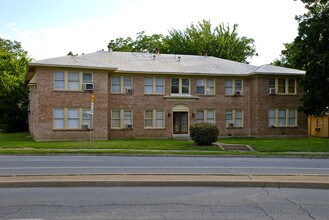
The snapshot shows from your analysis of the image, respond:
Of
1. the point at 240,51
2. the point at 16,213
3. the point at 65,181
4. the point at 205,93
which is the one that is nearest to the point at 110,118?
the point at 205,93

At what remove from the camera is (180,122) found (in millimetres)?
33406

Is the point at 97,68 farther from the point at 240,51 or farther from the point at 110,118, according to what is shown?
the point at 240,51

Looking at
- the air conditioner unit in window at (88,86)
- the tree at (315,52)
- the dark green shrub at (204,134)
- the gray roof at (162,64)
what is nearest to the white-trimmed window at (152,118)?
the gray roof at (162,64)

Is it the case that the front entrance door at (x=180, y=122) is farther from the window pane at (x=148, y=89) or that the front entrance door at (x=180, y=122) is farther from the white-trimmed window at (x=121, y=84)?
the white-trimmed window at (x=121, y=84)

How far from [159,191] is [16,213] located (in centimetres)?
320

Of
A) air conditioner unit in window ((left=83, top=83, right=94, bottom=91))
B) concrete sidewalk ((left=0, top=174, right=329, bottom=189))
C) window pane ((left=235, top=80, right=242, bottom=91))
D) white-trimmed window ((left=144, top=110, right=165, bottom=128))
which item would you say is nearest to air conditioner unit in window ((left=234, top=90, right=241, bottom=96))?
window pane ((left=235, top=80, right=242, bottom=91))

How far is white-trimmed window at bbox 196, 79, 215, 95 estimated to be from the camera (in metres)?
33.7

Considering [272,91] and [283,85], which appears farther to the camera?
[283,85]

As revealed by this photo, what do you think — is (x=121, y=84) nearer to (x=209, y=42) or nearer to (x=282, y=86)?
(x=282, y=86)

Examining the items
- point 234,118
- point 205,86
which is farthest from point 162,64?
point 234,118

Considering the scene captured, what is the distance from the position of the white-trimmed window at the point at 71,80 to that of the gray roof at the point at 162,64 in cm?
83

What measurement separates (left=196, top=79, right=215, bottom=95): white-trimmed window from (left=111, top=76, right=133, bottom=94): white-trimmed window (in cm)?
608

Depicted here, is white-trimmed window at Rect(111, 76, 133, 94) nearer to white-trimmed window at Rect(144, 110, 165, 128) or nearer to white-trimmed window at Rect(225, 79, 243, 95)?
white-trimmed window at Rect(144, 110, 165, 128)

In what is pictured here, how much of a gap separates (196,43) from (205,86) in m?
24.4
